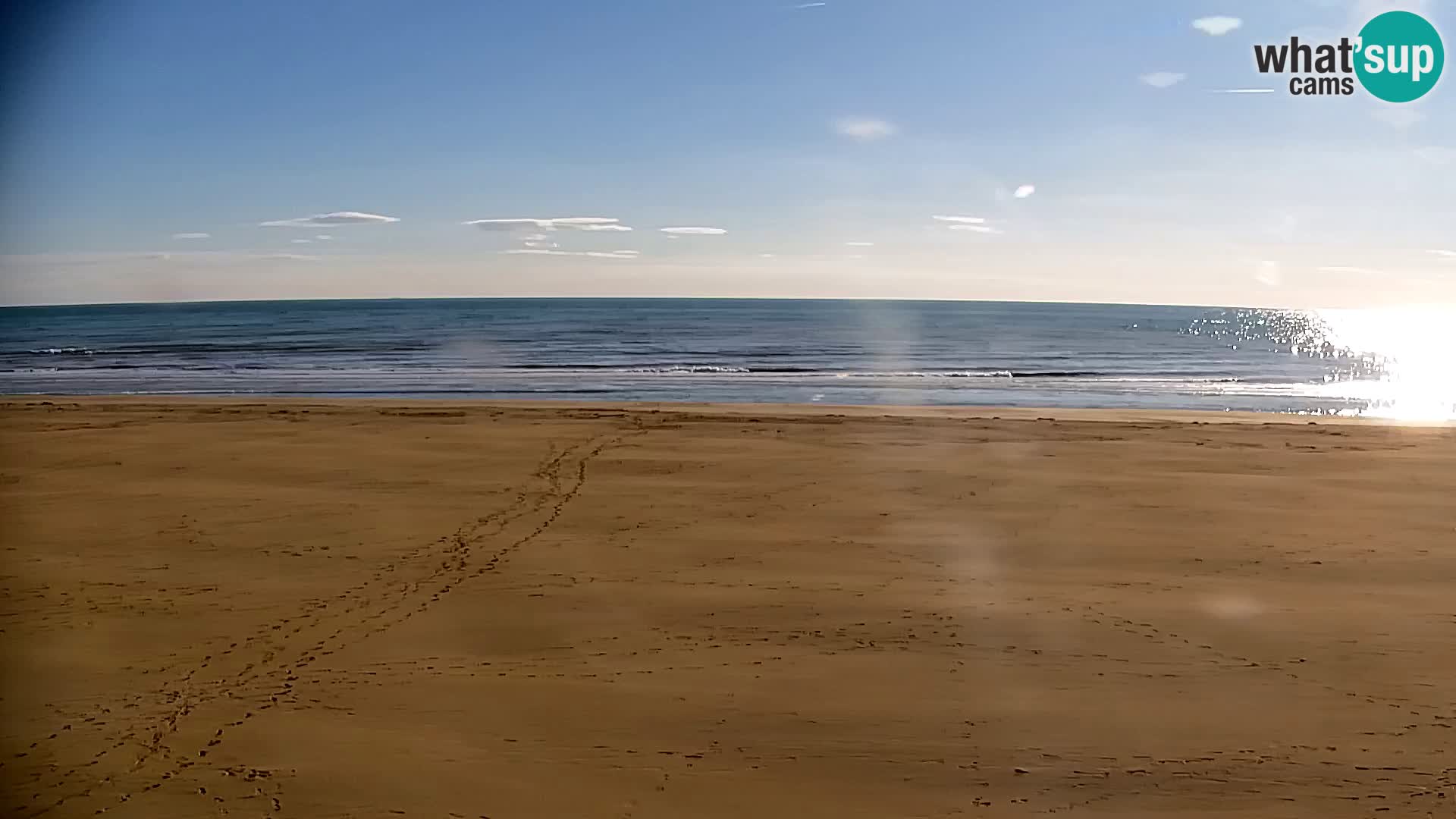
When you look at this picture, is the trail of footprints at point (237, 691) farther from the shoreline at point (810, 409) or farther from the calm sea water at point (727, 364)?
the calm sea water at point (727, 364)

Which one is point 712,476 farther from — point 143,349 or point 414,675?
point 143,349

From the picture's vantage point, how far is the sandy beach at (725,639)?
16.2ft

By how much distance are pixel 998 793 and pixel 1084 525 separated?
593 cm

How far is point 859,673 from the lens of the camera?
246 inches

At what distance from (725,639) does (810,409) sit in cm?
1406

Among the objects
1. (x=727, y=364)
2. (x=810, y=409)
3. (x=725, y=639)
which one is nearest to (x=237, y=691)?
(x=725, y=639)

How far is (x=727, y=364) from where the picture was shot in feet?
129

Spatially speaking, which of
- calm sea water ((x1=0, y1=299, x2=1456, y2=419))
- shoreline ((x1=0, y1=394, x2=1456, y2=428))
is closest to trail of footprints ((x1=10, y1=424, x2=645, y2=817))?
shoreline ((x1=0, y1=394, x2=1456, y2=428))

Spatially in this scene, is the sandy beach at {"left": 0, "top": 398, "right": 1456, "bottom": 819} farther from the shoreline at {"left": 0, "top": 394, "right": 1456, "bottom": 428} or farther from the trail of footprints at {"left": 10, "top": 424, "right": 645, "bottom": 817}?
the shoreline at {"left": 0, "top": 394, "right": 1456, "bottom": 428}

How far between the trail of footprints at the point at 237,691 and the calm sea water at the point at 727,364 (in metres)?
16.8

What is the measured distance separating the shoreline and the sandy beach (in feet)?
19.2

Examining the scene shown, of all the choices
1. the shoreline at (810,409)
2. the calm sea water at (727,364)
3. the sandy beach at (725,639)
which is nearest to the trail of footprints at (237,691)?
the sandy beach at (725,639)

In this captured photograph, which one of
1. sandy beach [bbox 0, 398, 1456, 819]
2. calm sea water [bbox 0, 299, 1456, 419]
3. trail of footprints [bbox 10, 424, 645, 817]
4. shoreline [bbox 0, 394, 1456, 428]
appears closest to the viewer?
trail of footprints [bbox 10, 424, 645, 817]

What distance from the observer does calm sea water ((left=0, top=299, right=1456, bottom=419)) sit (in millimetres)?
26922
